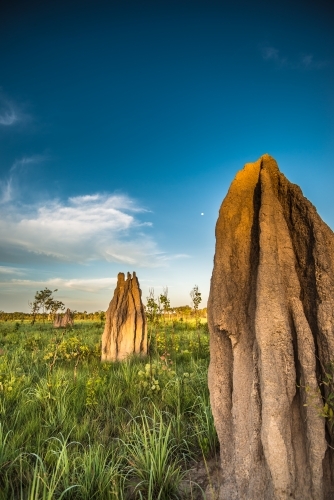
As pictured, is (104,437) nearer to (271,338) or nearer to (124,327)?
(271,338)

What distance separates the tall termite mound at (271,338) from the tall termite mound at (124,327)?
750cm

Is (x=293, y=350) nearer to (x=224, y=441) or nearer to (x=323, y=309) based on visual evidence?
(x=323, y=309)

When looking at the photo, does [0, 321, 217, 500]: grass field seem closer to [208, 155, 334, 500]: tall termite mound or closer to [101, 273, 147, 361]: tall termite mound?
[208, 155, 334, 500]: tall termite mound

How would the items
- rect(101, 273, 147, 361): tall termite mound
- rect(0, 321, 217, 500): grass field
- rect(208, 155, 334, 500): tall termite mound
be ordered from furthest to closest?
rect(101, 273, 147, 361): tall termite mound → rect(0, 321, 217, 500): grass field → rect(208, 155, 334, 500): tall termite mound

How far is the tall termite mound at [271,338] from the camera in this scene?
2609mm

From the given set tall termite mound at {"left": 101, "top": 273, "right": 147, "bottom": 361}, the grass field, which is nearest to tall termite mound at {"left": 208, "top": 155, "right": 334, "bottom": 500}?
the grass field

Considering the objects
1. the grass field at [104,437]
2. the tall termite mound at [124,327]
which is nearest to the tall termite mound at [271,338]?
the grass field at [104,437]

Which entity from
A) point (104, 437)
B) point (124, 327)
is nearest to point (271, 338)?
point (104, 437)

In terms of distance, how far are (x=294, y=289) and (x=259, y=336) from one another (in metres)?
0.60

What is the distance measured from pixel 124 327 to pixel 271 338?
8.40 meters

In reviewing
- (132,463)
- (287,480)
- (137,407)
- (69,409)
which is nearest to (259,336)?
(287,480)

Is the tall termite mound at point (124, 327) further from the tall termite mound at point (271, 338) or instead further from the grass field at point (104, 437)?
the tall termite mound at point (271, 338)

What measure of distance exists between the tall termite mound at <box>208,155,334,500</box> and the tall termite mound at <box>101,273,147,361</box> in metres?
7.50

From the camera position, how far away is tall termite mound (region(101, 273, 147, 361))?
10.4 m
